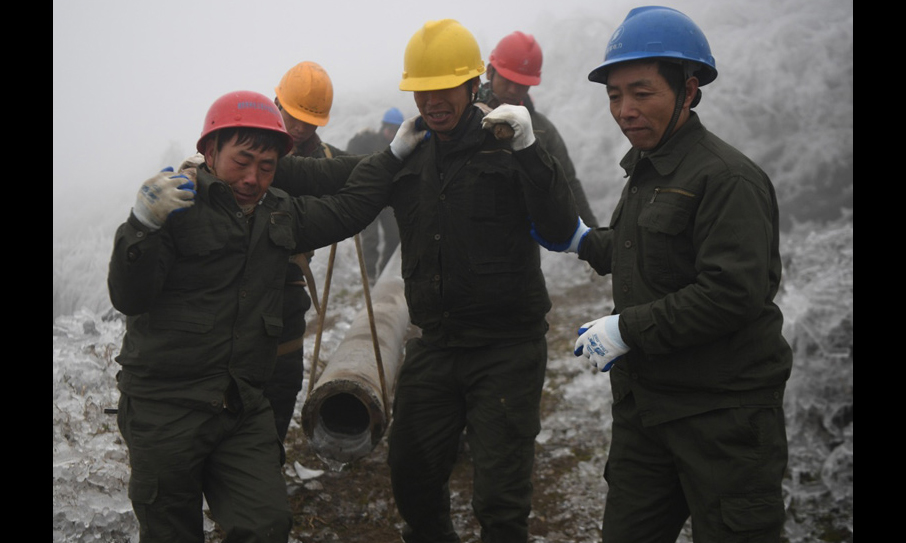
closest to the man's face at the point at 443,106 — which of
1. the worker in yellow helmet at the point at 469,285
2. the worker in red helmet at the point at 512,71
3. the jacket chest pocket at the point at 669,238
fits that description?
the worker in yellow helmet at the point at 469,285

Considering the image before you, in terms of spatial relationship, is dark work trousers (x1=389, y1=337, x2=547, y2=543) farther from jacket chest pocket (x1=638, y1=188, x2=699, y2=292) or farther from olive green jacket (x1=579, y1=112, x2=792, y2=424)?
jacket chest pocket (x1=638, y1=188, x2=699, y2=292)

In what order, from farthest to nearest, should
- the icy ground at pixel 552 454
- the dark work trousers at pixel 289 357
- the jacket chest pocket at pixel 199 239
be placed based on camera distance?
the dark work trousers at pixel 289 357 < the icy ground at pixel 552 454 < the jacket chest pocket at pixel 199 239

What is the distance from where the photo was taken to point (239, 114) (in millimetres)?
2945

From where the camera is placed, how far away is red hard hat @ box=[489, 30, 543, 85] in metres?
5.25

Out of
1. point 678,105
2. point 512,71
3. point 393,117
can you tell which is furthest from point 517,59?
point 393,117

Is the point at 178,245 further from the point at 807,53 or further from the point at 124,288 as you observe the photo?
the point at 807,53

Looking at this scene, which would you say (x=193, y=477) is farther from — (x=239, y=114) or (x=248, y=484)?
(x=239, y=114)

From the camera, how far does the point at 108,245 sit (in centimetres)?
655

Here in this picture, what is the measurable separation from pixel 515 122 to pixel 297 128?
5.53 feet

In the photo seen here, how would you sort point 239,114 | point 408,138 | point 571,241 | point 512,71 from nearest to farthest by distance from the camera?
1. point 239,114
2. point 571,241
3. point 408,138
4. point 512,71

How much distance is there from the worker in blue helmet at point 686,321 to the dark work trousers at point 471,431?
20.7 inches

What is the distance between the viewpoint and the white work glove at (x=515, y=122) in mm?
3033

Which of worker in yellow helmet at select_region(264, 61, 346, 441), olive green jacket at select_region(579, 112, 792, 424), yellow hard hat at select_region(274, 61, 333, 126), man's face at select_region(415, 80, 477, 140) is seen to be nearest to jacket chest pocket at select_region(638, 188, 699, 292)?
olive green jacket at select_region(579, 112, 792, 424)

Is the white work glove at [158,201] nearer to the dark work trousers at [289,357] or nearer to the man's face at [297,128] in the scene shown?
the dark work trousers at [289,357]
